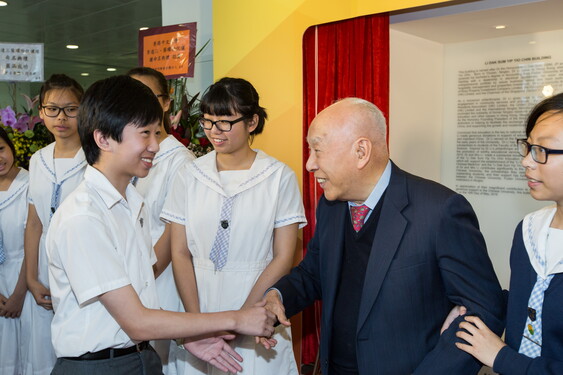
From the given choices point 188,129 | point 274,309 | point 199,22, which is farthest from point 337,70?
point 274,309

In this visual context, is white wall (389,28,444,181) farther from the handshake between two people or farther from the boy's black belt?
the boy's black belt

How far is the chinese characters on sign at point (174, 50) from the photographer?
3.68 metres

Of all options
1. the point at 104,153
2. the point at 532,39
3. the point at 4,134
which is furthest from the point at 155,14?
the point at 104,153

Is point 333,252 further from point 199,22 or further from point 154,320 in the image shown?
point 199,22

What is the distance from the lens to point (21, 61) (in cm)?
401

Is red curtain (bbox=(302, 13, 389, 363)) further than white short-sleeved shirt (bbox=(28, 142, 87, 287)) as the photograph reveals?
Yes

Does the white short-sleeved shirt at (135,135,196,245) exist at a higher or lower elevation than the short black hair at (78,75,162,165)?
lower

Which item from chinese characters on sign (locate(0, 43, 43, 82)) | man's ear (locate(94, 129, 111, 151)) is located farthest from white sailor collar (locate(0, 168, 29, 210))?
man's ear (locate(94, 129, 111, 151))

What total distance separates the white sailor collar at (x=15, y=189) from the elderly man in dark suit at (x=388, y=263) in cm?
218

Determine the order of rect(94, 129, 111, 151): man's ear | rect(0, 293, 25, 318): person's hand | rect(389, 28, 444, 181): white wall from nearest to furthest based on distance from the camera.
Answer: rect(94, 129, 111, 151): man's ear → rect(0, 293, 25, 318): person's hand → rect(389, 28, 444, 181): white wall

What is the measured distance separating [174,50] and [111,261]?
231 centimetres

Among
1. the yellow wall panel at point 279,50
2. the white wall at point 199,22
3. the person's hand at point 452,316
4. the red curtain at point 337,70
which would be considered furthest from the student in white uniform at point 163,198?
the white wall at point 199,22

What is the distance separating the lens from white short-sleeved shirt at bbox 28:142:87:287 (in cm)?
309

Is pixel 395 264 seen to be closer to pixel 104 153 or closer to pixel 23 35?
pixel 104 153
